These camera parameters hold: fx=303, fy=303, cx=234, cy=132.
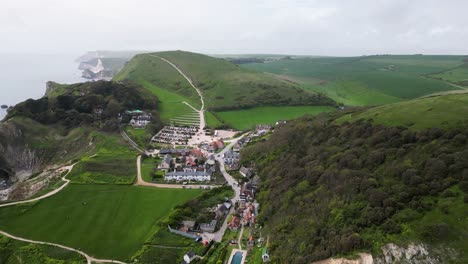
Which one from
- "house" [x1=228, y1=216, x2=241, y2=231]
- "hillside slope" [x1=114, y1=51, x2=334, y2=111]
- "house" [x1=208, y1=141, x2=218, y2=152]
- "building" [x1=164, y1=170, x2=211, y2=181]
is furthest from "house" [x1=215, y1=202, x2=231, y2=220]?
"hillside slope" [x1=114, y1=51, x2=334, y2=111]

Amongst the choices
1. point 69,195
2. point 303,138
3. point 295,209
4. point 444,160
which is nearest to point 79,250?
point 69,195

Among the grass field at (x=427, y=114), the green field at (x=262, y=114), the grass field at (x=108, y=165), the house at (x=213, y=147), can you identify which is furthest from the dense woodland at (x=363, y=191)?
the green field at (x=262, y=114)

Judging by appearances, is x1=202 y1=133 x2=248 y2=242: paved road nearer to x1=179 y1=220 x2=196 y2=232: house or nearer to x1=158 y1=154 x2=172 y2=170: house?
x1=179 y1=220 x2=196 y2=232: house

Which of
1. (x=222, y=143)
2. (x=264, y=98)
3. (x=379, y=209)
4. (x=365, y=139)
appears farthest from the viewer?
(x=264, y=98)

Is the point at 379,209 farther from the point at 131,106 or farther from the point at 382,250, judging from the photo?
the point at 131,106

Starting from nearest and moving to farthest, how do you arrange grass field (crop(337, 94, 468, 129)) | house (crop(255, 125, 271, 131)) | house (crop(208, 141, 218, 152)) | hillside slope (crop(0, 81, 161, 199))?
1. grass field (crop(337, 94, 468, 129))
2. hillside slope (crop(0, 81, 161, 199))
3. house (crop(208, 141, 218, 152))
4. house (crop(255, 125, 271, 131))

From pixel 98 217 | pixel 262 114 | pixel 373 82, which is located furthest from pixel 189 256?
pixel 373 82
